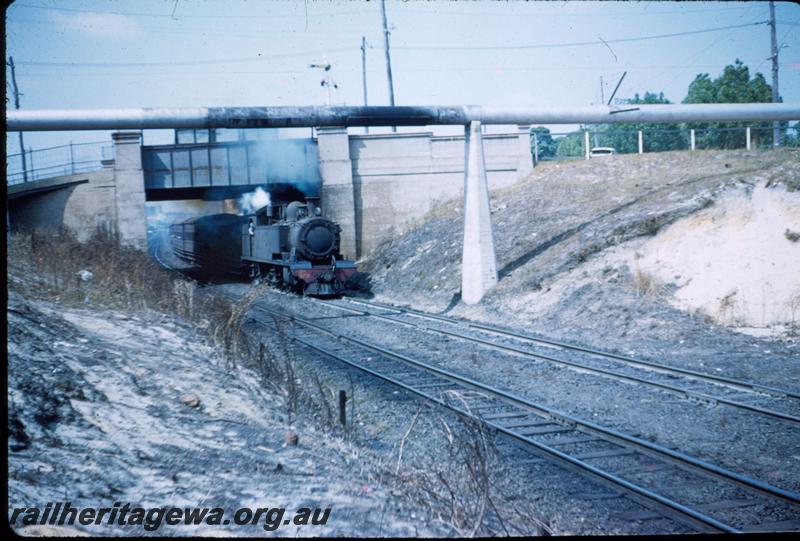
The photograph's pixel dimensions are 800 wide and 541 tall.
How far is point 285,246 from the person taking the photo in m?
24.1

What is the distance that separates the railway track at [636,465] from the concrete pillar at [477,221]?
8139mm

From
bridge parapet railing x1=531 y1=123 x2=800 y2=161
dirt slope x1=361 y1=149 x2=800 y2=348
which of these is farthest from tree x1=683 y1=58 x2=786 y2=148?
dirt slope x1=361 y1=149 x2=800 y2=348

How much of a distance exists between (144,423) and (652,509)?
5.01 meters

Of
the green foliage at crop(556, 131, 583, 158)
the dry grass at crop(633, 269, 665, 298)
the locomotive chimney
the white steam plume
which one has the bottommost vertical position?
the dry grass at crop(633, 269, 665, 298)

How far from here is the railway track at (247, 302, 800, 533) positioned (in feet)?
18.2

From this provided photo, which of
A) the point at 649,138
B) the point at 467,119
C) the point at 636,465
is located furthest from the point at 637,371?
the point at 649,138

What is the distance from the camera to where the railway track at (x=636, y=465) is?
5551 mm

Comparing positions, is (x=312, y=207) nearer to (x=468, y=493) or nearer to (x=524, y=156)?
(x=524, y=156)

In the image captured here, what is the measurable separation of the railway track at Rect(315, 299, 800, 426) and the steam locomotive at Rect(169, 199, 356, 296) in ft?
20.2

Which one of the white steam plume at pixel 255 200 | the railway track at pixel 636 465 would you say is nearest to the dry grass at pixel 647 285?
the railway track at pixel 636 465

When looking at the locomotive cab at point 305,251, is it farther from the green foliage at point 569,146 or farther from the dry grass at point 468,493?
the green foliage at point 569,146

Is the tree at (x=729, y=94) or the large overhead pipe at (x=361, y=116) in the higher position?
the tree at (x=729, y=94)

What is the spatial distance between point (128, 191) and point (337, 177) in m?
9.28

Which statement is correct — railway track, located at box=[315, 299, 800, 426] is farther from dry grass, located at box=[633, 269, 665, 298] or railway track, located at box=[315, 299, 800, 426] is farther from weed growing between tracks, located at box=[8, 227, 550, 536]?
weed growing between tracks, located at box=[8, 227, 550, 536]
